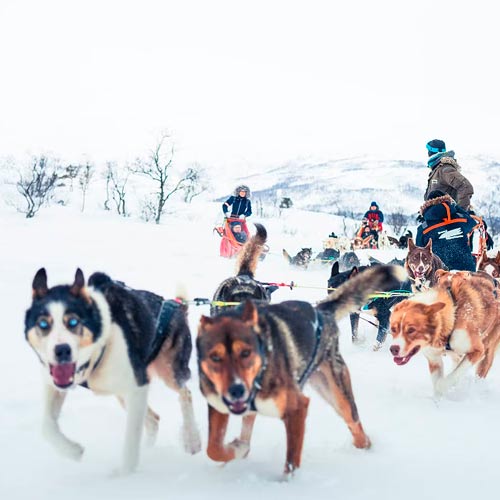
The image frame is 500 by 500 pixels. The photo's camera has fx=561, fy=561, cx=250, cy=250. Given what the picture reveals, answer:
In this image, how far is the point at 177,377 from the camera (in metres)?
2.67

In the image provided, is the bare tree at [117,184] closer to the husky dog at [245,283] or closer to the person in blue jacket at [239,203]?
the person in blue jacket at [239,203]

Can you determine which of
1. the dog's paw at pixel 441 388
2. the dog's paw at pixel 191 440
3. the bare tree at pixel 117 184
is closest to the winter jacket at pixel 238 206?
the dog's paw at pixel 441 388

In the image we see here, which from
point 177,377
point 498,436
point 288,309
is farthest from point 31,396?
point 498,436

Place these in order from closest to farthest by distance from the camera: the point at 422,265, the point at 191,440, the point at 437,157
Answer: the point at 191,440
the point at 422,265
the point at 437,157

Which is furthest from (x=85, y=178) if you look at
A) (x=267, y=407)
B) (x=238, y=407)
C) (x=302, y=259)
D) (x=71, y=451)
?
(x=238, y=407)

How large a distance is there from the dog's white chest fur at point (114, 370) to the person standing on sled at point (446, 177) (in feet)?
14.2

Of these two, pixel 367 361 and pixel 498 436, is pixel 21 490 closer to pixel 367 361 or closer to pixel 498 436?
pixel 498 436

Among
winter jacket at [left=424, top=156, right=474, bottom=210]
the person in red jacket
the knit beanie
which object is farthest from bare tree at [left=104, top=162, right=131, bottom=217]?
winter jacket at [left=424, top=156, right=474, bottom=210]

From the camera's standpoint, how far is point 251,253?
420 cm

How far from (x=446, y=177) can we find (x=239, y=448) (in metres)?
4.31

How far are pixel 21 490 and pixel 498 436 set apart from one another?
91.5 inches

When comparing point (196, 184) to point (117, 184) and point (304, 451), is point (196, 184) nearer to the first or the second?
point (117, 184)

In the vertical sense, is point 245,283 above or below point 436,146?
below

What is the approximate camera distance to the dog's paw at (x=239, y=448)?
7.79 feet
